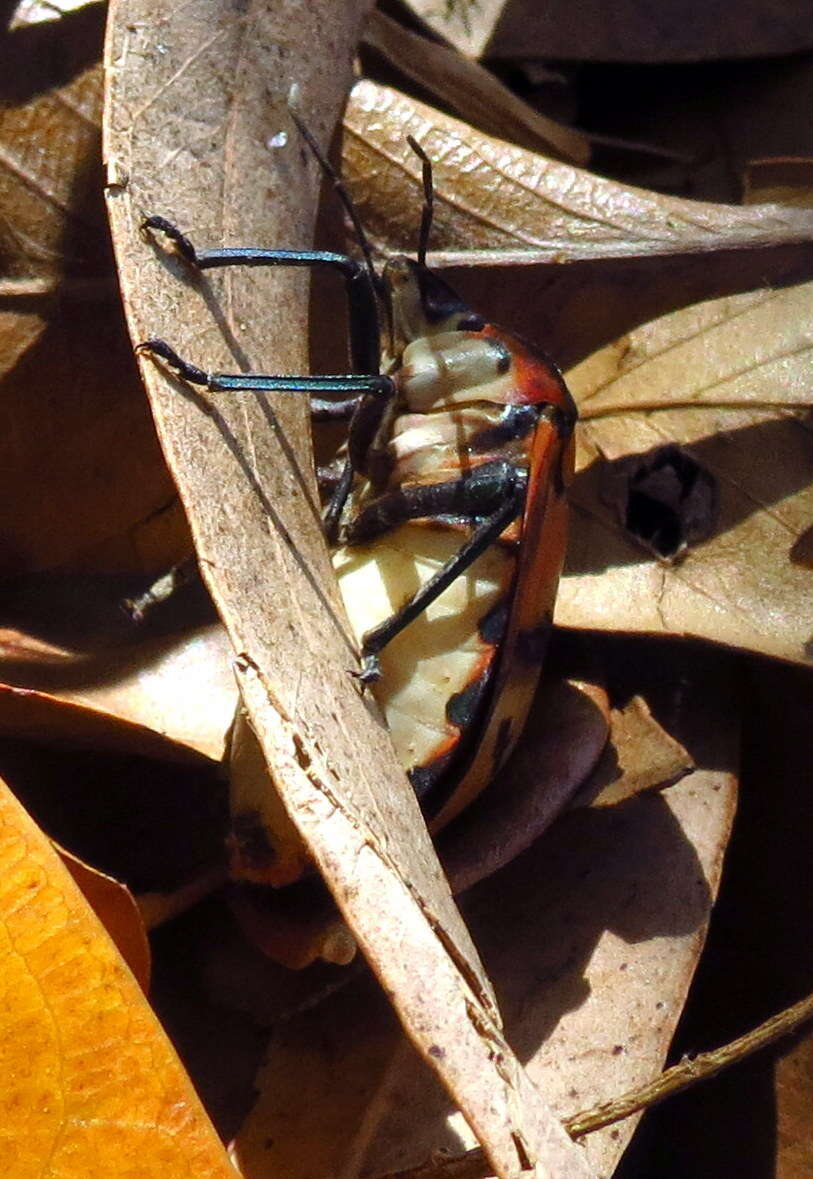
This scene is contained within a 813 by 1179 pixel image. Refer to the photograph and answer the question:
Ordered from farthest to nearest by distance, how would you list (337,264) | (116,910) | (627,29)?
(627,29) < (337,264) < (116,910)

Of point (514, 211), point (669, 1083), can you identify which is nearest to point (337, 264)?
point (514, 211)

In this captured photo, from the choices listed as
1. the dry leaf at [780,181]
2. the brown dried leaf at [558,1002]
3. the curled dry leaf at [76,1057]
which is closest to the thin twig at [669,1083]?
the brown dried leaf at [558,1002]

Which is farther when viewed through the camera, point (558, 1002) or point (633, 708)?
point (633, 708)

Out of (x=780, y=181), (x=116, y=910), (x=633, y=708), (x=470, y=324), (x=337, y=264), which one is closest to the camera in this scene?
(x=116, y=910)

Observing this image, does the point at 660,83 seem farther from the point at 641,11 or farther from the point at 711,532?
the point at 711,532

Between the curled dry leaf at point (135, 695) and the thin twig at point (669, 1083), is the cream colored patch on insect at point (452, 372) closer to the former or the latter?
the curled dry leaf at point (135, 695)

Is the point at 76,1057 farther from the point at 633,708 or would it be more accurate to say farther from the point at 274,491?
the point at 633,708

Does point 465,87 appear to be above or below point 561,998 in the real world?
above

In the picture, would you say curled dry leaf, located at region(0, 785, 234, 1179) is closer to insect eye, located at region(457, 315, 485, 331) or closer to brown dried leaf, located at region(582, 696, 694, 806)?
brown dried leaf, located at region(582, 696, 694, 806)
